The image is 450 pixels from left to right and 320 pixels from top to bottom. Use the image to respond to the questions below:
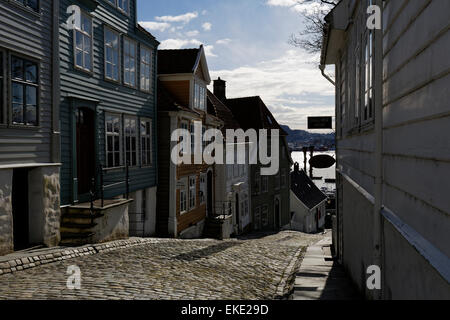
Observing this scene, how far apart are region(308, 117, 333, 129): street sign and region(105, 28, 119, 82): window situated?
23.2 feet

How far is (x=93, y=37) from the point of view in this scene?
1356 cm

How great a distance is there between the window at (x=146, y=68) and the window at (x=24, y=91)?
7.09m

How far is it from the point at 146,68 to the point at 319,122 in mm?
8894

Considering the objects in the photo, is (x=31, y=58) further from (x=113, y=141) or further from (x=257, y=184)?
(x=257, y=184)

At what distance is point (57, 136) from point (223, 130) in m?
17.6

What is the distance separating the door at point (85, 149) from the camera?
43.6ft

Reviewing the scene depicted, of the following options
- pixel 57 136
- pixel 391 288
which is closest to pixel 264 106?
pixel 57 136

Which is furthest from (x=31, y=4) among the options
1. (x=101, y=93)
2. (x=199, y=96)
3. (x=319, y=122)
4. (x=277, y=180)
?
(x=277, y=180)

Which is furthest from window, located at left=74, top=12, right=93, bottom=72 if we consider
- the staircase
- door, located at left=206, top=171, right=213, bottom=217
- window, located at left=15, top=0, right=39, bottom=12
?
door, located at left=206, top=171, right=213, bottom=217

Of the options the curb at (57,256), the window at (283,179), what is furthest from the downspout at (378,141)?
the window at (283,179)

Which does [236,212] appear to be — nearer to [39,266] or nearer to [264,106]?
[264,106]

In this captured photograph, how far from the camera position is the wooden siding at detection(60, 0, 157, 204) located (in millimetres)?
11930

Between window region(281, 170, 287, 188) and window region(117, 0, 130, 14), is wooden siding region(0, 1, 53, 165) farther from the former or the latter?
window region(281, 170, 287, 188)

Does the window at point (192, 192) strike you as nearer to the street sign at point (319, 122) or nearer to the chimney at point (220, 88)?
the street sign at point (319, 122)
